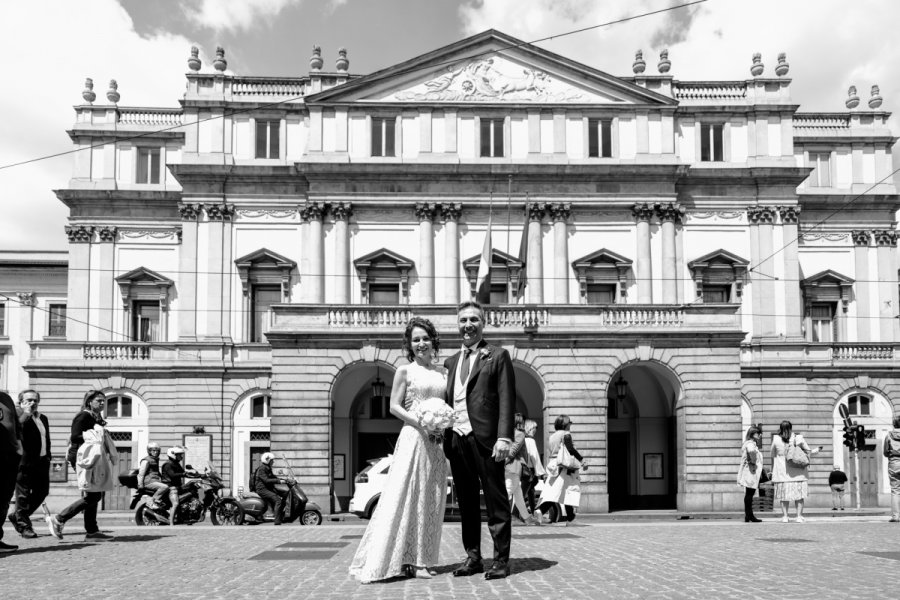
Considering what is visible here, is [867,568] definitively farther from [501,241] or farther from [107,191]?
[107,191]

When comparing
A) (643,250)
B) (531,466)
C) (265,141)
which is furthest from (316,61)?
(531,466)

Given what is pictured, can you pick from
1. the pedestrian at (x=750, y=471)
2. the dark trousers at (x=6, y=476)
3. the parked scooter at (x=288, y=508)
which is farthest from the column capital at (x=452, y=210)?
the dark trousers at (x=6, y=476)

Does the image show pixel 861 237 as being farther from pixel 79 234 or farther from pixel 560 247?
pixel 79 234

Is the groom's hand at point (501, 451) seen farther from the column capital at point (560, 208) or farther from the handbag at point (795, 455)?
the column capital at point (560, 208)

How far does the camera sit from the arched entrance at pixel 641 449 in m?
Result: 38.8

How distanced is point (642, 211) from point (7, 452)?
112 feet

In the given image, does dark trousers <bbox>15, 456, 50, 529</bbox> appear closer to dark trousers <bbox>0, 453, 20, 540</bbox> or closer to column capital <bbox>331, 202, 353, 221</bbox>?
dark trousers <bbox>0, 453, 20, 540</bbox>

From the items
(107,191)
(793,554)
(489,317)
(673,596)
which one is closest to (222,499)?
(489,317)

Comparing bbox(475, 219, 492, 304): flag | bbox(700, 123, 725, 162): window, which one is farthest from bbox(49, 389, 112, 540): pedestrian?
bbox(700, 123, 725, 162): window

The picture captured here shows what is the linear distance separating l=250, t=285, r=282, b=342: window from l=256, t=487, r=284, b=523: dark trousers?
19.8 m

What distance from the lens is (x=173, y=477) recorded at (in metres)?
23.9

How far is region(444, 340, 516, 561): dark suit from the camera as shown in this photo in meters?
9.18

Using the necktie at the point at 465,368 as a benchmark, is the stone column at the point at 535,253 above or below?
above

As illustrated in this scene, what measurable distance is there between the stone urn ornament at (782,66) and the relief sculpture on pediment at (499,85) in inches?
345
